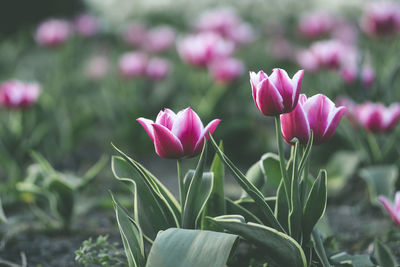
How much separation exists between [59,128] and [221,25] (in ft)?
5.79

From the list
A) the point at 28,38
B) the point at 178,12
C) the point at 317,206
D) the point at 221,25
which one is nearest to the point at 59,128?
the point at 221,25

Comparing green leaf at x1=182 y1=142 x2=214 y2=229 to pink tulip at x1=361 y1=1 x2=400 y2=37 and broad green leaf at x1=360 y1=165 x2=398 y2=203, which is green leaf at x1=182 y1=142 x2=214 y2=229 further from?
pink tulip at x1=361 y1=1 x2=400 y2=37

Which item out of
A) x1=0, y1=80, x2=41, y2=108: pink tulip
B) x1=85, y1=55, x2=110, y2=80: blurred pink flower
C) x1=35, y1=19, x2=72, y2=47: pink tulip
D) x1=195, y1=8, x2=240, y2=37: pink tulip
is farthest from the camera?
x1=85, y1=55, x2=110, y2=80: blurred pink flower

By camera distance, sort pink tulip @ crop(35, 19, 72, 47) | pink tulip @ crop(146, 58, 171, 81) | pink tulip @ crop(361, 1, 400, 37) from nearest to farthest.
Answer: pink tulip @ crop(361, 1, 400, 37) → pink tulip @ crop(146, 58, 171, 81) → pink tulip @ crop(35, 19, 72, 47)

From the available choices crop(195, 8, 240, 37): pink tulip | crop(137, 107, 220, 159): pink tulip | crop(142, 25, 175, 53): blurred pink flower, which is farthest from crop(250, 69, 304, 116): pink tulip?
crop(142, 25, 175, 53): blurred pink flower

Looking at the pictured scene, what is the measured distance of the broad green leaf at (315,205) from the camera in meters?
1.39

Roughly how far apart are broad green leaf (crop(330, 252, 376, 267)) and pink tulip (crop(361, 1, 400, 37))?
7.34 feet

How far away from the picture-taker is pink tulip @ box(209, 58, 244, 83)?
11.5 ft

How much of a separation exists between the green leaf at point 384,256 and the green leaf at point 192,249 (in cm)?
53

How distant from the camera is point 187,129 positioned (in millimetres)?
1337

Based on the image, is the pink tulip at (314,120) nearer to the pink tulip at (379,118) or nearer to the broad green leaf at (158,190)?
the broad green leaf at (158,190)

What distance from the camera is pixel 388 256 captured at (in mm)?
1464

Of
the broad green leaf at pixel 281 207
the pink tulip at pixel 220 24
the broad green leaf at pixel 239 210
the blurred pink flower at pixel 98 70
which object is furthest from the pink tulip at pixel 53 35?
the broad green leaf at pixel 281 207


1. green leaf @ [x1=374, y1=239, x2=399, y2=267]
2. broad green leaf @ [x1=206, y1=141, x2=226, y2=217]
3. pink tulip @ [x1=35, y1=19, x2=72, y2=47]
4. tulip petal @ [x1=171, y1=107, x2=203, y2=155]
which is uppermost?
pink tulip @ [x1=35, y1=19, x2=72, y2=47]
